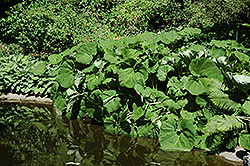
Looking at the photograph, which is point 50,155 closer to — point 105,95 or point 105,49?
point 105,95

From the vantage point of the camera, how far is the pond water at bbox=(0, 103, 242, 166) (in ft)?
10.1

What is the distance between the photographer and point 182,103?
3.47 metres

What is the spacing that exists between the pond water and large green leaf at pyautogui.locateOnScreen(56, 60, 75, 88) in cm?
69

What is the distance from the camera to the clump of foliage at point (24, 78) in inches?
225

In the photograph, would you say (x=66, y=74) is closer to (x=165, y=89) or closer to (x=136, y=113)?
(x=136, y=113)

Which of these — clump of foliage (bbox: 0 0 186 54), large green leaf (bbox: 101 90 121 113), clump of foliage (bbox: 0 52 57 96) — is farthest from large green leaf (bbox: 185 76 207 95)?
clump of foliage (bbox: 0 0 186 54)

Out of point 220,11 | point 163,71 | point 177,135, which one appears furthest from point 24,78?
point 220,11

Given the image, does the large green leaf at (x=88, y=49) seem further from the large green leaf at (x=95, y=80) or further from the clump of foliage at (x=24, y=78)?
the clump of foliage at (x=24, y=78)

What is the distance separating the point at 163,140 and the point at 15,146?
1.87 meters

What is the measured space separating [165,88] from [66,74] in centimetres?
148

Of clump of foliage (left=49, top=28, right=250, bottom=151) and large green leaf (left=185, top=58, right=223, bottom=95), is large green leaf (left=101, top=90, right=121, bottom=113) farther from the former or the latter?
large green leaf (left=185, top=58, right=223, bottom=95)

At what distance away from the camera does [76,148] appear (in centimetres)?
343

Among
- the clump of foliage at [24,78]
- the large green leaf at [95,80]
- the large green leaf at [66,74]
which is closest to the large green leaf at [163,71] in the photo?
the large green leaf at [95,80]

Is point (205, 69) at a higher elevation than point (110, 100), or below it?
higher
